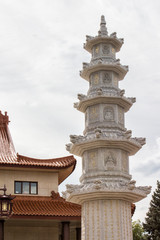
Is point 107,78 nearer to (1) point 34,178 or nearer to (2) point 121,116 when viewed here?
(2) point 121,116

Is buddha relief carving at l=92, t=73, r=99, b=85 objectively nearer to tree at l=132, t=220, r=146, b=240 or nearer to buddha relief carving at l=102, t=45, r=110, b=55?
buddha relief carving at l=102, t=45, r=110, b=55

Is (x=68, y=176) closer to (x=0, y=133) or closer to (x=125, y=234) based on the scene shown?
(x=0, y=133)

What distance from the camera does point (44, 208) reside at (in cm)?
3023

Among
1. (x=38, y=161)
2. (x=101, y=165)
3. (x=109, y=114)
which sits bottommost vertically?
(x=101, y=165)

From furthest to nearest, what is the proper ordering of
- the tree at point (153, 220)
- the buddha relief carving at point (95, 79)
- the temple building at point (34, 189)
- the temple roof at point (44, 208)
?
1. the tree at point (153, 220)
2. the temple building at point (34, 189)
3. the temple roof at point (44, 208)
4. the buddha relief carving at point (95, 79)

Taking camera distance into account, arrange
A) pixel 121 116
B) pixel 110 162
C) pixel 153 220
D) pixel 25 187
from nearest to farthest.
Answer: pixel 110 162, pixel 121 116, pixel 25 187, pixel 153 220

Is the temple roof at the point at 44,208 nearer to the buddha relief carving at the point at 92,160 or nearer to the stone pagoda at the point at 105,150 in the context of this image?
the stone pagoda at the point at 105,150

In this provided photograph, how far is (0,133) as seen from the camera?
37.1 meters

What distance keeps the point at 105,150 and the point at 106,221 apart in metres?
3.72

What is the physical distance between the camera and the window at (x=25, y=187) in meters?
32.5

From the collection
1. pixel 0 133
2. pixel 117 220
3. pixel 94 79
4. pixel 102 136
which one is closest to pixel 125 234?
pixel 117 220

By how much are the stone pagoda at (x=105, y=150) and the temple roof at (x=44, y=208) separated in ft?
21.1

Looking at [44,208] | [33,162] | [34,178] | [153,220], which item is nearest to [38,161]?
[33,162]

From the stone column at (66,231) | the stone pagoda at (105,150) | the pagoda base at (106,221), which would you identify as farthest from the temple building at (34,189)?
the pagoda base at (106,221)
